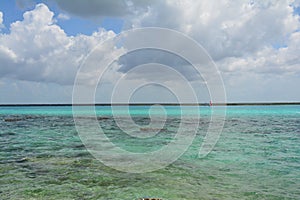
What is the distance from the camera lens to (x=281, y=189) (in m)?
11.3

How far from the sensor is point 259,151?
2070 centimetres

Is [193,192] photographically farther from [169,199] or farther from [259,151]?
[259,151]

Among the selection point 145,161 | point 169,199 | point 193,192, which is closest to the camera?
point 169,199

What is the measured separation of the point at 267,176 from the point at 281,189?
2108mm

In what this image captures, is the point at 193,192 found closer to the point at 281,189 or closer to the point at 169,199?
the point at 169,199

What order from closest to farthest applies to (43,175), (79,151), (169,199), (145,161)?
(169,199) < (43,175) < (145,161) < (79,151)

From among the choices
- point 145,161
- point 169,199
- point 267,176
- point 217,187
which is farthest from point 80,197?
point 267,176

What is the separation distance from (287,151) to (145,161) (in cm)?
1057

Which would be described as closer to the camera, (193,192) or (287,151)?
(193,192)

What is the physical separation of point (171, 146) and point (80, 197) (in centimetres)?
1423

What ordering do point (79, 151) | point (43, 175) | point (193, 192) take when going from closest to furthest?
1. point (193, 192)
2. point (43, 175)
3. point (79, 151)

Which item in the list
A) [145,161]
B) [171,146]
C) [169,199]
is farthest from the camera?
[171,146]

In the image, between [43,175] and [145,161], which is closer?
[43,175]

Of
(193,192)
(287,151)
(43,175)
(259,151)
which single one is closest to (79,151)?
(43,175)
